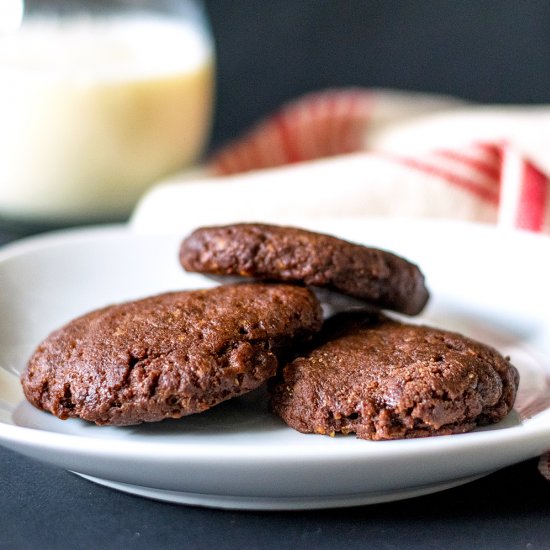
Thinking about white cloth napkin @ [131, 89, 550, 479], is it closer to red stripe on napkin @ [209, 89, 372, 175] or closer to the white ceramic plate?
the white ceramic plate

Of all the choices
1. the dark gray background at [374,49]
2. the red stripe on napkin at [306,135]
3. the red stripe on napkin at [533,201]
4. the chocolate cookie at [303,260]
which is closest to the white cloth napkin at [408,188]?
the red stripe on napkin at [533,201]

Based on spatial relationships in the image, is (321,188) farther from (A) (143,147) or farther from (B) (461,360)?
(B) (461,360)

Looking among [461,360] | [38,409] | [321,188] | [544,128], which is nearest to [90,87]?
Answer: [321,188]

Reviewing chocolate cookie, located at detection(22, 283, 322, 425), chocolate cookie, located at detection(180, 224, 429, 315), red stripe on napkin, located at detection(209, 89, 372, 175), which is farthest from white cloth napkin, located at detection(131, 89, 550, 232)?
chocolate cookie, located at detection(22, 283, 322, 425)

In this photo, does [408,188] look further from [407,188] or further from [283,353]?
[283,353]

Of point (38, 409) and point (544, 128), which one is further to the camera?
point (544, 128)

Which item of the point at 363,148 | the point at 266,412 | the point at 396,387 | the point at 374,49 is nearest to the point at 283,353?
the point at 266,412
